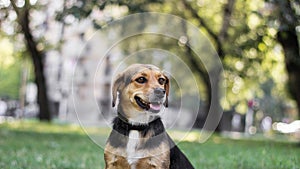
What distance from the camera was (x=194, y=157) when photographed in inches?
370

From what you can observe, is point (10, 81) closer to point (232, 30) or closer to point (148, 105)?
point (232, 30)

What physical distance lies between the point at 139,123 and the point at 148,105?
0.98ft

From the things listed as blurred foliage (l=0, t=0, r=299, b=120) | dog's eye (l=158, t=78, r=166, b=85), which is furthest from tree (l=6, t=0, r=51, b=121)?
dog's eye (l=158, t=78, r=166, b=85)

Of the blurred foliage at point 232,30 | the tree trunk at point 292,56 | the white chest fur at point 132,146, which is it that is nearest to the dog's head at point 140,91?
the white chest fur at point 132,146

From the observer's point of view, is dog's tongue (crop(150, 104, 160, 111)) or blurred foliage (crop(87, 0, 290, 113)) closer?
dog's tongue (crop(150, 104, 160, 111))

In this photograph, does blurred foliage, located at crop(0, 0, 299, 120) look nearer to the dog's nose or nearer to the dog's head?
the dog's head

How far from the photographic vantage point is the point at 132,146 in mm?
4348

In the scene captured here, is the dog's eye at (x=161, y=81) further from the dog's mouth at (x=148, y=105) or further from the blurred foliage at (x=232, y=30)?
the blurred foliage at (x=232, y=30)

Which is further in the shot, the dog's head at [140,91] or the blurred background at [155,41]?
the blurred background at [155,41]

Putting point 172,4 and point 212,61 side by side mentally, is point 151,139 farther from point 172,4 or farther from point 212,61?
point 172,4

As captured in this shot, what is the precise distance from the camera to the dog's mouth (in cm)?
417

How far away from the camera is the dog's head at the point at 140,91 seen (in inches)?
162

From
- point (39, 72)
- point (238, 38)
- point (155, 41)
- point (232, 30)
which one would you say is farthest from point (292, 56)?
point (39, 72)

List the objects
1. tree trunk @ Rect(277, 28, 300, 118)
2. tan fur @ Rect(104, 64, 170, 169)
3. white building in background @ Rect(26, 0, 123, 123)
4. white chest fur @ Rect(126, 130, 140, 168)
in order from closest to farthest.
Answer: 1. tan fur @ Rect(104, 64, 170, 169)
2. white chest fur @ Rect(126, 130, 140, 168)
3. white building in background @ Rect(26, 0, 123, 123)
4. tree trunk @ Rect(277, 28, 300, 118)
